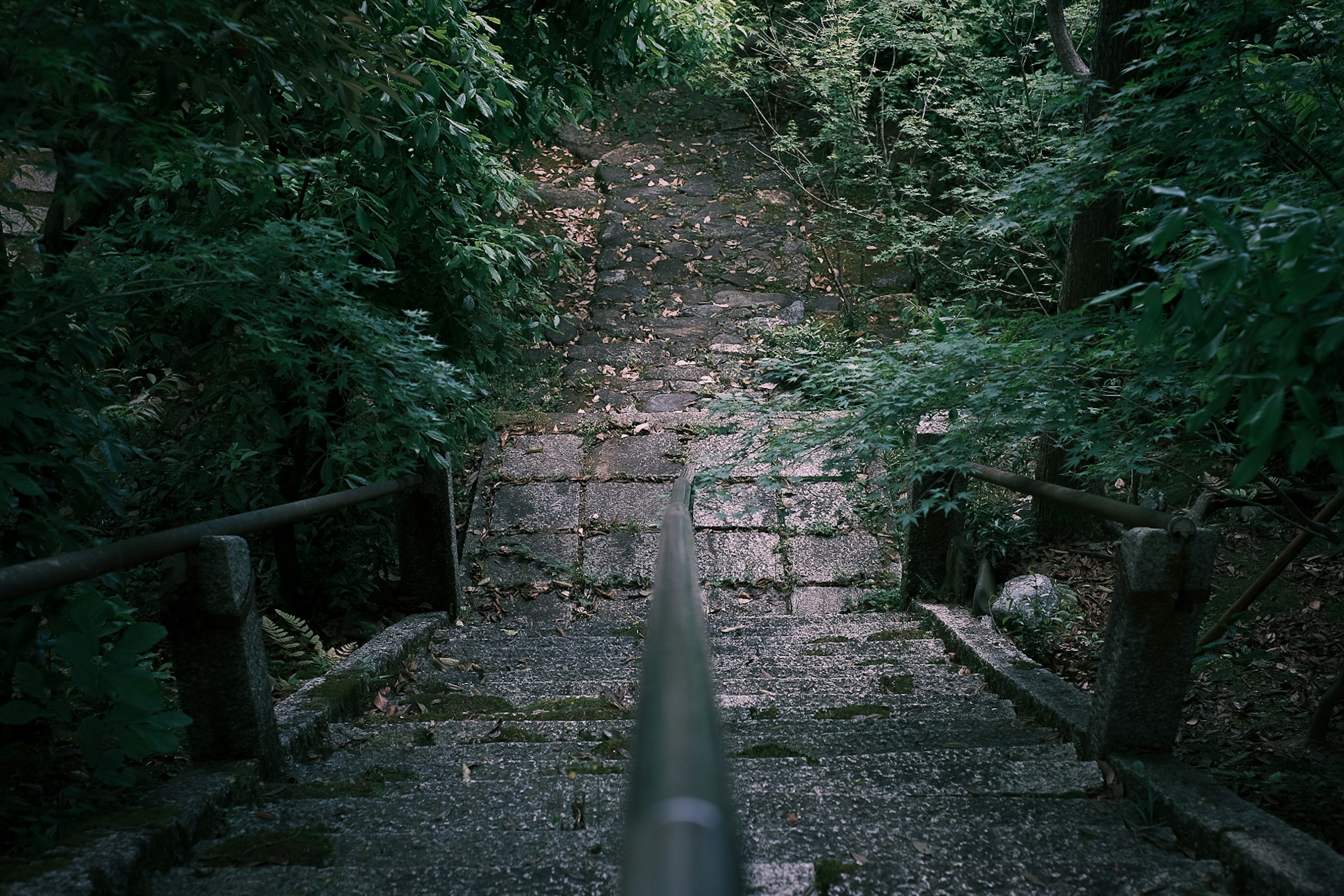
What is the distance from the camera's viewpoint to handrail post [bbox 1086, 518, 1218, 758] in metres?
1.98

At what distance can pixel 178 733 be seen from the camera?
95.1 inches

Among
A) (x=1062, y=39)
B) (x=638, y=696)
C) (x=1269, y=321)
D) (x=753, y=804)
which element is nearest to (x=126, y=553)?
(x=638, y=696)

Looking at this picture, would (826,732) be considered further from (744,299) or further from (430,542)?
(744,299)

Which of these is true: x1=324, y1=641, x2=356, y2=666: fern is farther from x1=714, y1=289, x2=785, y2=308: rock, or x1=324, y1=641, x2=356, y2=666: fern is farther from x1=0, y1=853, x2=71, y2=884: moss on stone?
x1=714, y1=289, x2=785, y2=308: rock

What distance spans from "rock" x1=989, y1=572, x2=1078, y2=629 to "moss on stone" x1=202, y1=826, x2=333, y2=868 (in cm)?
317

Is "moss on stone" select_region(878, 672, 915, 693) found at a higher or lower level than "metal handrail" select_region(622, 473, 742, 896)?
lower

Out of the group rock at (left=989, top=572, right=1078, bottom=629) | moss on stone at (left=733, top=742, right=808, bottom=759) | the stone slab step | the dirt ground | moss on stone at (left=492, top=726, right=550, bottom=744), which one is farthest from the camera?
rock at (left=989, top=572, right=1078, bottom=629)

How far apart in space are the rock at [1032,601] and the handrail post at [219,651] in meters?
3.21

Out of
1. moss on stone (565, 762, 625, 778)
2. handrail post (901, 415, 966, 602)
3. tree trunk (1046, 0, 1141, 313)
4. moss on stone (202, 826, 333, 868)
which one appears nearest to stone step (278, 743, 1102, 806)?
moss on stone (565, 762, 625, 778)

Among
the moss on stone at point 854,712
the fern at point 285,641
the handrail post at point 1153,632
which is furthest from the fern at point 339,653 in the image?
the handrail post at point 1153,632

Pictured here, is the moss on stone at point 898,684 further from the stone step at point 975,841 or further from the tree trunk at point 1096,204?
the tree trunk at point 1096,204

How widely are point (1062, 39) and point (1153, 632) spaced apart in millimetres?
3984

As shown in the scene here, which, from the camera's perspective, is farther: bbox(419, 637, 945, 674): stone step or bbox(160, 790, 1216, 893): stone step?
bbox(419, 637, 945, 674): stone step

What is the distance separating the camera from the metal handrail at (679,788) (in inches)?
17.8
